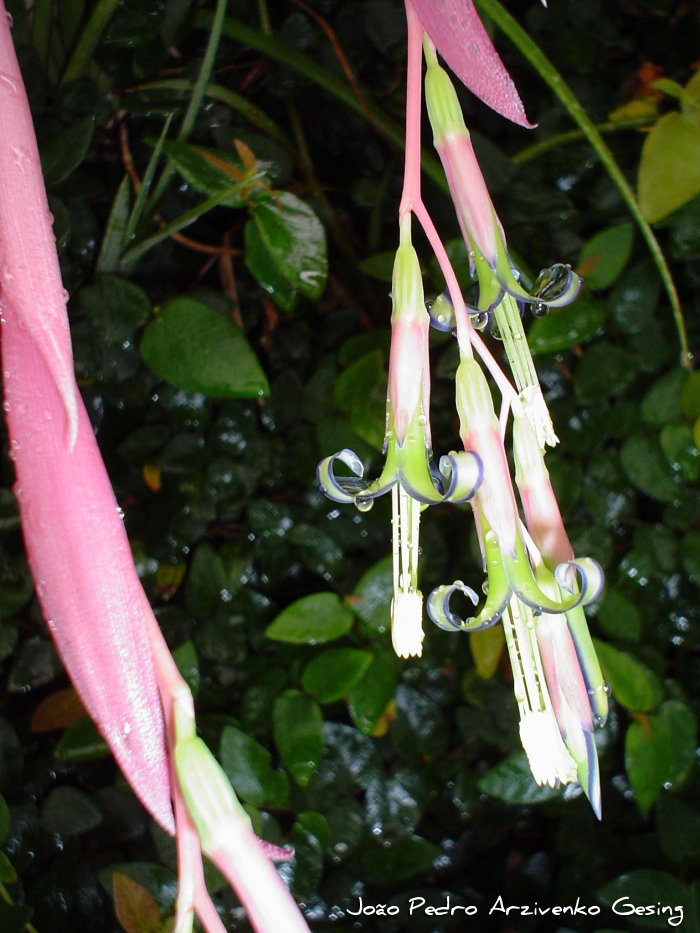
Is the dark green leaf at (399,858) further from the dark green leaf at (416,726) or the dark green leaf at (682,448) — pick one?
the dark green leaf at (682,448)

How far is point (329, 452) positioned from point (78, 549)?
0.24 meters

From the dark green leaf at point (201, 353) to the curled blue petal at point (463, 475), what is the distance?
146mm

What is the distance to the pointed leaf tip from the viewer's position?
190 millimetres

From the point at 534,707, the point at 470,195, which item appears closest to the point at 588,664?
the point at 534,707

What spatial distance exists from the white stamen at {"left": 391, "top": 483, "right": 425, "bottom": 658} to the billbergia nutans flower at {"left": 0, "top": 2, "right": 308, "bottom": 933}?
0.20 feet

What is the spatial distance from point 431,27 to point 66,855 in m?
0.41

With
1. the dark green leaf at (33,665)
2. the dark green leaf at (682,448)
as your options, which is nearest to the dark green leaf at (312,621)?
the dark green leaf at (33,665)

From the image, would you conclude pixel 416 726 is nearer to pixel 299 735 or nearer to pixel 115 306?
pixel 299 735

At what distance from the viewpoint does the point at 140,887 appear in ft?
1.00

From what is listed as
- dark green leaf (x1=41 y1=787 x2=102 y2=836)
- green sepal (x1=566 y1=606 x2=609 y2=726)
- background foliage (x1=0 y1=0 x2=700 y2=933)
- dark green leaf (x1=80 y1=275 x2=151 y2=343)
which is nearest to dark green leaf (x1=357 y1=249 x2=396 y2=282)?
background foliage (x1=0 y1=0 x2=700 y2=933)

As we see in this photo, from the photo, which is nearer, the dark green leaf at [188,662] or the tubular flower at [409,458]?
the tubular flower at [409,458]

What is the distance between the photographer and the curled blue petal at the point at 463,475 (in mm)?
181

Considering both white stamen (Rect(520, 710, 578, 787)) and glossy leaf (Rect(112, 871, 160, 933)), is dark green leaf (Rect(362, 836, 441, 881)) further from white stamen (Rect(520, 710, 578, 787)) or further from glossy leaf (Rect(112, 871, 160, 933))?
white stamen (Rect(520, 710, 578, 787))

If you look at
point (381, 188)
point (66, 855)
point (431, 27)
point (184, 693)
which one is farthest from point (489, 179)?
point (66, 855)
